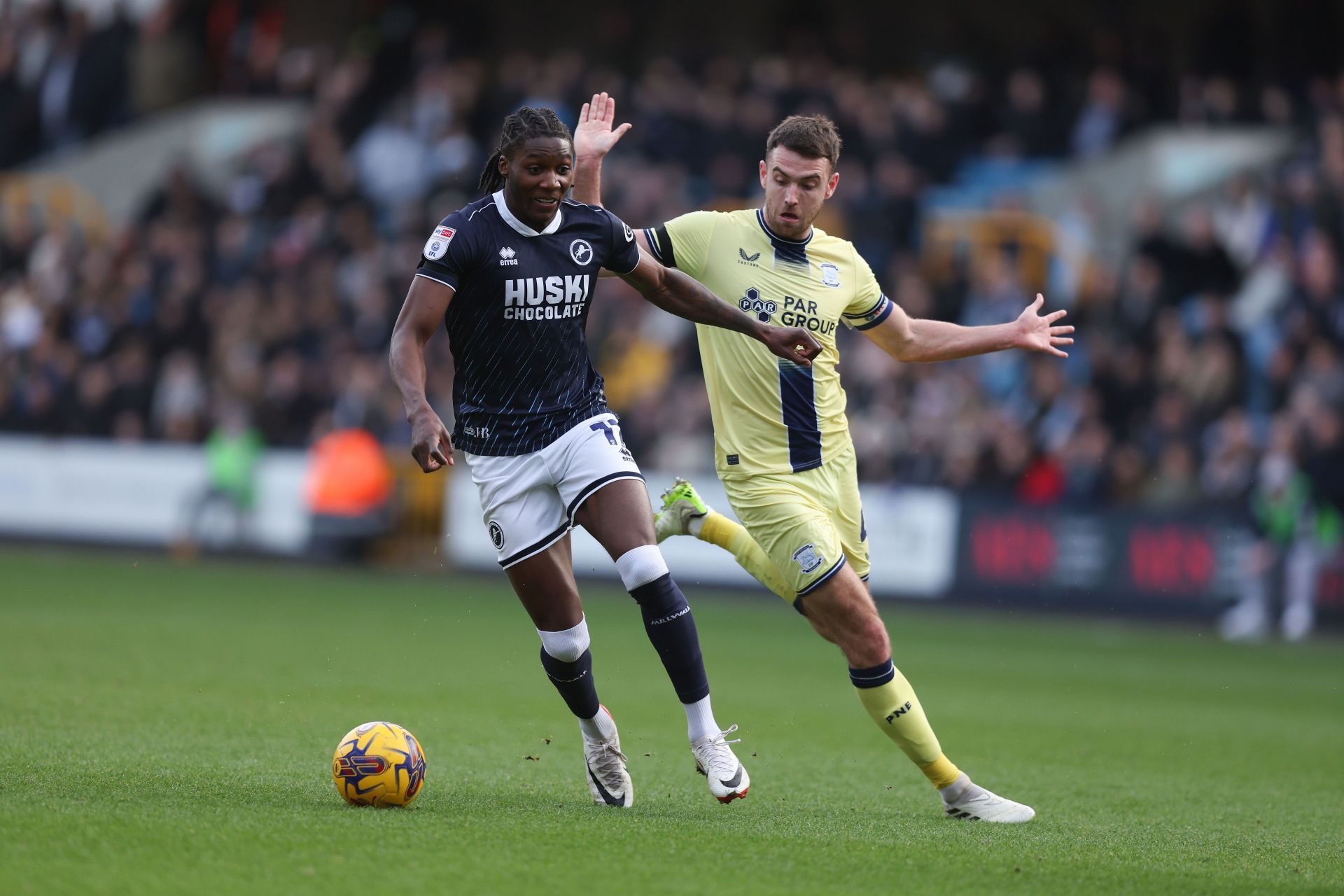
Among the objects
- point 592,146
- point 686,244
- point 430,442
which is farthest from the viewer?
point 686,244

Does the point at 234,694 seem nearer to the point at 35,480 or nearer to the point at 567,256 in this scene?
the point at 567,256

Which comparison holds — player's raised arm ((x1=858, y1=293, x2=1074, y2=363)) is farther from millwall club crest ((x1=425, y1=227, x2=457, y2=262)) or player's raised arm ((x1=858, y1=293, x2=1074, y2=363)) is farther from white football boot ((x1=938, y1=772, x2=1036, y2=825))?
millwall club crest ((x1=425, y1=227, x2=457, y2=262))

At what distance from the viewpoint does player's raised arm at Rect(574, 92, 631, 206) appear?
280 inches

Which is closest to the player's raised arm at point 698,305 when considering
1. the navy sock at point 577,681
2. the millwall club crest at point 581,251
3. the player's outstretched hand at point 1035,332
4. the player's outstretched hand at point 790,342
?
the player's outstretched hand at point 790,342

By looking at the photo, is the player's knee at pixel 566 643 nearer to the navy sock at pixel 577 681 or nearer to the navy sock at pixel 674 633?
the navy sock at pixel 577 681

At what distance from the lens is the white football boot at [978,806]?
6.79 meters

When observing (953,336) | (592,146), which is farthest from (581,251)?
(953,336)

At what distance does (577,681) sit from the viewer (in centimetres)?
680

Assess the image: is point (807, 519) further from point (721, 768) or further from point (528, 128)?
point (528, 128)

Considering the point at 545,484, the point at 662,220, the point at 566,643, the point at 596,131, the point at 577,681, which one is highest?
the point at 662,220

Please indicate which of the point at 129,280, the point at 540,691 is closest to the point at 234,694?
the point at 540,691

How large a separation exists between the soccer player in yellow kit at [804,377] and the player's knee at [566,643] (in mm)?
928

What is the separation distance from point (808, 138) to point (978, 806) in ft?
9.45

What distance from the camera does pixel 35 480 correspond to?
73.8ft
